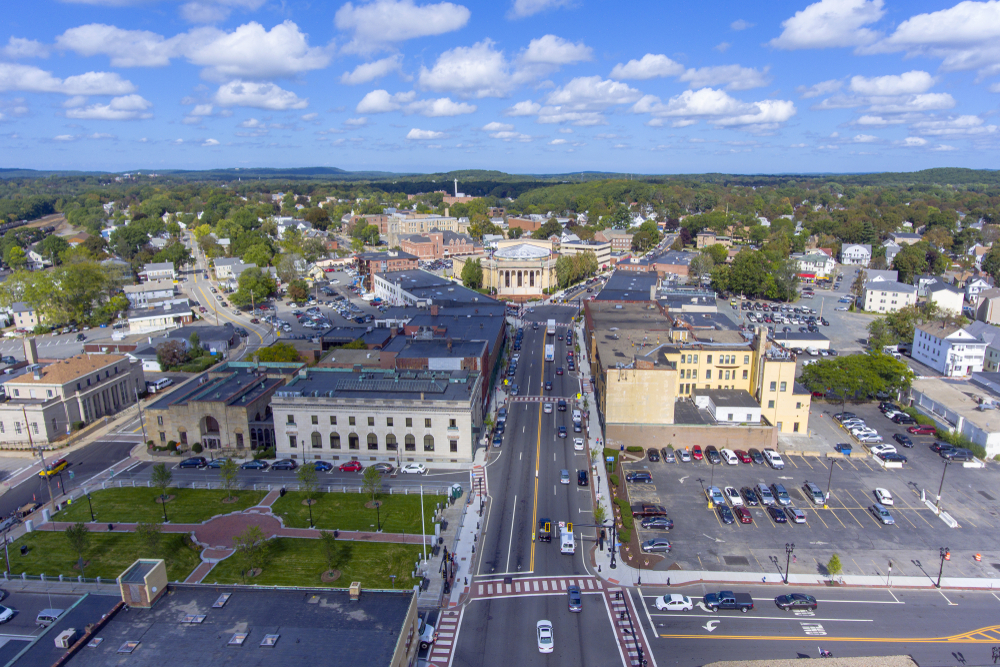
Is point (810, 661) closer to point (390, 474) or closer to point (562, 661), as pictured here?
point (562, 661)

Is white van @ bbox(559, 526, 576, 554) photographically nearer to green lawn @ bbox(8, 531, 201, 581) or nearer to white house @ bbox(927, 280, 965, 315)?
Answer: green lawn @ bbox(8, 531, 201, 581)

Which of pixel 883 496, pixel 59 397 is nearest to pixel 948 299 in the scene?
pixel 883 496

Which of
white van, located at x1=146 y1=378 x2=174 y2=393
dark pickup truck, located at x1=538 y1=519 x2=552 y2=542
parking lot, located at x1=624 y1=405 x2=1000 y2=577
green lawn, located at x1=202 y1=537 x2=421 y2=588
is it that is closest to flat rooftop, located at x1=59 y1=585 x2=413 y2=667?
green lawn, located at x1=202 y1=537 x2=421 y2=588

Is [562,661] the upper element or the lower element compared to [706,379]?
lower

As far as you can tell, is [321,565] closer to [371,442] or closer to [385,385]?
[371,442]

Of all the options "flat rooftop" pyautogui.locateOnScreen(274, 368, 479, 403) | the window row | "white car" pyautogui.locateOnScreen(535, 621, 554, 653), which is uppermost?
"flat rooftop" pyautogui.locateOnScreen(274, 368, 479, 403)

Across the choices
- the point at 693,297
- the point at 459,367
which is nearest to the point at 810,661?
the point at 459,367

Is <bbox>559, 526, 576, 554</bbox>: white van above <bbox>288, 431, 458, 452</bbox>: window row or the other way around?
the other way around
